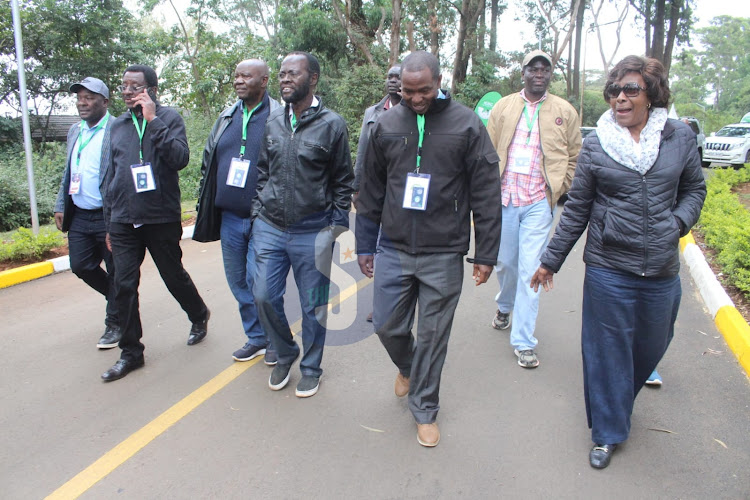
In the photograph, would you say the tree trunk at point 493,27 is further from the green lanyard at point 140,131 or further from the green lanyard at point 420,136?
the green lanyard at point 420,136

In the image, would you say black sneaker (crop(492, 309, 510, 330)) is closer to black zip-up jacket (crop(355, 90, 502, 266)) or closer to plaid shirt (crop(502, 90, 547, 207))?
plaid shirt (crop(502, 90, 547, 207))

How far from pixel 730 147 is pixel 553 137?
1986 centimetres

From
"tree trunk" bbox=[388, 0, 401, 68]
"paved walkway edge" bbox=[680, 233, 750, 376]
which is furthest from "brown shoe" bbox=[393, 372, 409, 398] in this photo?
"tree trunk" bbox=[388, 0, 401, 68]

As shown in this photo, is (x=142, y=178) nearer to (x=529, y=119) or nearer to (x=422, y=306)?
(x=422, y=306)

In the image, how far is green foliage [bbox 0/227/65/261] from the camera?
6938mm

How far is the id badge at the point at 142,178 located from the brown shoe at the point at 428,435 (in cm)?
239

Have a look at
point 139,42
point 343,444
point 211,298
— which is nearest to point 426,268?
point 343,444

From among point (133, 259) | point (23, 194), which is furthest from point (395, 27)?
point (133, 259)

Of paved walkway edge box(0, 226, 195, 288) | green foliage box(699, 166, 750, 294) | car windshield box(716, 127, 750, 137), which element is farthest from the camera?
car windshield box(716, 127, 750, 137)

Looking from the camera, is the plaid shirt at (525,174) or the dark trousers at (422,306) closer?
the dark trousers at (422,306)

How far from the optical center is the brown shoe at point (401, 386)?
3.69m

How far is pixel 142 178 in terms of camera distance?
402 cm

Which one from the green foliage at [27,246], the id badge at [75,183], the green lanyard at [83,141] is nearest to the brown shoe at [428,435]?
the id badge at [75,183]

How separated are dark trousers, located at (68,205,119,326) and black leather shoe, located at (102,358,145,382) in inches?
21.3
